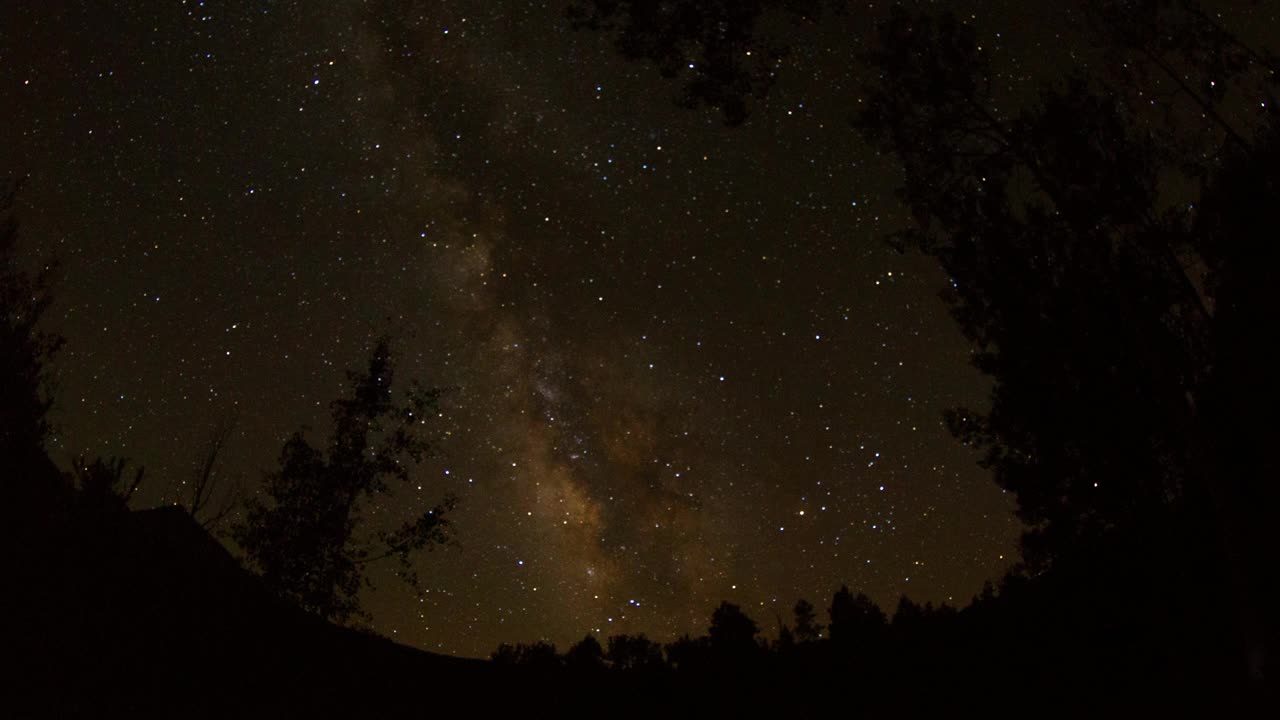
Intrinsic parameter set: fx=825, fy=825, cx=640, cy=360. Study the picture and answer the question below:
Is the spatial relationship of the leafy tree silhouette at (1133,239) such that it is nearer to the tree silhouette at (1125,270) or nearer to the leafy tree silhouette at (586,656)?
the tree silhouette at (1125,270)

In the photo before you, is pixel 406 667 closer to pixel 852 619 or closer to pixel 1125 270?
pixel 852 619

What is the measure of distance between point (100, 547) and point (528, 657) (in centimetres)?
1222

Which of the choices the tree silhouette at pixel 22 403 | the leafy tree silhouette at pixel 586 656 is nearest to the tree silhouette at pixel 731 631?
the leafy tree silhouette at pixel 586 656

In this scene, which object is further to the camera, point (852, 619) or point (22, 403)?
point (852, 619)

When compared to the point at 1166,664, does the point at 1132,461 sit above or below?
above

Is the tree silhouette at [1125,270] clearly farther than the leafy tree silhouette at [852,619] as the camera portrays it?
No

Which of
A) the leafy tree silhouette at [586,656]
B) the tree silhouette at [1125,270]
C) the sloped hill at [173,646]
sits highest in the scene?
the tree silhouette at [1125,270]

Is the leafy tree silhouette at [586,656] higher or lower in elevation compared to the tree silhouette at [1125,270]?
lower

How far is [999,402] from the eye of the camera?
16375 mm

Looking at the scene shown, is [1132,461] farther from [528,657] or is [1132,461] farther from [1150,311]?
[528,657]

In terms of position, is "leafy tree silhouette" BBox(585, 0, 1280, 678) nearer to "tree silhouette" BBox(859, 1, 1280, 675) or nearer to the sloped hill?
"tree silhouette" BBox(859, 1, 1280, 675)

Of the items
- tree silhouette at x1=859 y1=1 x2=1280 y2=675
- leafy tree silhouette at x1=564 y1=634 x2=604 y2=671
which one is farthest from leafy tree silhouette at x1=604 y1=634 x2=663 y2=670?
tree silhouette at x1=859 y1=1 x2=1280 y2=675

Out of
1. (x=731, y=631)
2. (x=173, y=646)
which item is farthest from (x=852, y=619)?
(x=173, y=646)

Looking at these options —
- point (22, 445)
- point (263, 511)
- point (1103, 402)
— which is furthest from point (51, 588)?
point (1103, 402)
